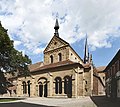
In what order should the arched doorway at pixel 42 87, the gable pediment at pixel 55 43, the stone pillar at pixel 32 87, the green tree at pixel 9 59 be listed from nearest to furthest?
the green tree at pixel 9 59, the arched doorway at pixel 42 87, the gable pediment at pixel 55 43, the stone pillar at pixel 32 87

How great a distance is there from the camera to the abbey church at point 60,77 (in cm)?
4206

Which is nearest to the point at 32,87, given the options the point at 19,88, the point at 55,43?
the point at 19,88

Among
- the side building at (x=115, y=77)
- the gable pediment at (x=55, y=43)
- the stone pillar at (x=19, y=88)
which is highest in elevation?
the gable pediment at (x=55, y=43)

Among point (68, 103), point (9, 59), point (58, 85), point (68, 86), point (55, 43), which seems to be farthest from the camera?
point (55, 43)

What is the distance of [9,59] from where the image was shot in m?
35.2

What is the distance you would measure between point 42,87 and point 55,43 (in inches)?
463

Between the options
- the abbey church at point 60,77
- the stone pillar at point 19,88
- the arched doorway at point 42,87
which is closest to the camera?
the abbey church at point 60,77

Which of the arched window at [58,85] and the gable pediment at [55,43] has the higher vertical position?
the gable pediment at [55,43]

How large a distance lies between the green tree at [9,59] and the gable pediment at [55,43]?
44.8 ft

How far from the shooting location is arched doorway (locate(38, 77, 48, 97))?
4778cm

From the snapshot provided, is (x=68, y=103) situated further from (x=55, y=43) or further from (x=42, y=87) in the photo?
(x=55, y=43)

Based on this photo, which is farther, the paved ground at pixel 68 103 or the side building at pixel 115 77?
the side building at pixel 115 77

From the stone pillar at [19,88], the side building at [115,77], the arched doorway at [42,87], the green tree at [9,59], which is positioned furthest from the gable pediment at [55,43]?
the side building at [115,77]

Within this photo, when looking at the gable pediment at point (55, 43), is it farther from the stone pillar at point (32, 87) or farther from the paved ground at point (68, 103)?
the paved ground at point (68, 103)
